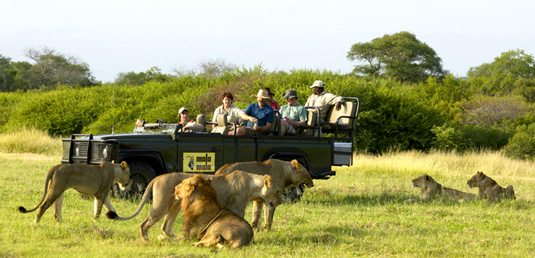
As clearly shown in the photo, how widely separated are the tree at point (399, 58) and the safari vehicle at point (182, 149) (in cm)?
4228

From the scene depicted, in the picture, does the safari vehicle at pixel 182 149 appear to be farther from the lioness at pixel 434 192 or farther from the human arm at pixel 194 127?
the lioness at pixel 434 192

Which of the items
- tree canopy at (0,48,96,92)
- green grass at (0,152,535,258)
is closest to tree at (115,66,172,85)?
tree canopy at (0,48,96,92)

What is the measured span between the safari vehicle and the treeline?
13142 mm

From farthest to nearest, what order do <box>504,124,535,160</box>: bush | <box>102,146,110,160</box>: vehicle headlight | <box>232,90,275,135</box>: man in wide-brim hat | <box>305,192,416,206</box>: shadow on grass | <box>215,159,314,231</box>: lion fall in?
<box>504,124,535,160</box>: bush → <box>305,192,416,206</box>: shadow on grass → <box>232,90,275,135</box>: man in wide-brim hat → <box>102,146,110,160</box>: vehicle headlight → <box>215,159,314,231</box>: lion

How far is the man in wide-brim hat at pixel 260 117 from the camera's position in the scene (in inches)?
431

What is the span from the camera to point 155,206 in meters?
7.20

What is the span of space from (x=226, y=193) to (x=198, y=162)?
9.72 feet

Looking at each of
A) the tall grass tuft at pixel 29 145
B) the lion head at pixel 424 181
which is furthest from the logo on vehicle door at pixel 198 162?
the tall grass tuft at pixel 29 145

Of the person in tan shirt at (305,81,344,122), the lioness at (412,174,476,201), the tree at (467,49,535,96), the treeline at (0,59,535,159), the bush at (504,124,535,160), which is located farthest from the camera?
the tree at (467,49,535,96)

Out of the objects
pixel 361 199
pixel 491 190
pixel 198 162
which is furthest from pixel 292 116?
pixel 491 190

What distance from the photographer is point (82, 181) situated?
→ 27.3 feet

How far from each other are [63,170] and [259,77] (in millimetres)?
20556

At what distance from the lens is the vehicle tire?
1002cm

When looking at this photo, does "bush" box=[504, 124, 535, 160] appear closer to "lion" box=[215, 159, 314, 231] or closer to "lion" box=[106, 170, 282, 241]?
"lion" box=[215, 159, 314, 231]
